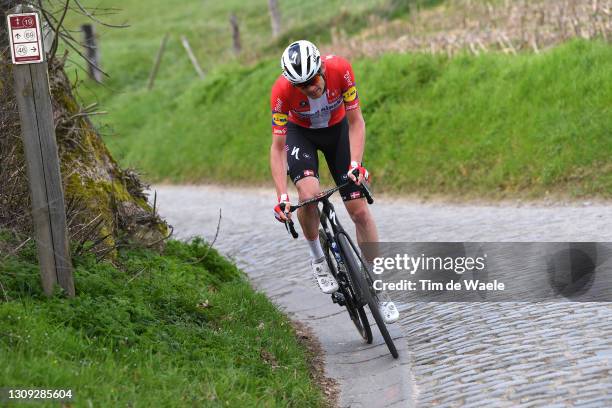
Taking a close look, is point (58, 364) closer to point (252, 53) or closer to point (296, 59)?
point (296, 59)

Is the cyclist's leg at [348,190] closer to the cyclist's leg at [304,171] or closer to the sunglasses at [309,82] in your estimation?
the cyclist's leg at [304,171]

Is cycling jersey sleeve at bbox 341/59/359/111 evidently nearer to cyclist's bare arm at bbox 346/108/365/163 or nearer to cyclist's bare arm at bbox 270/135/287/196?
cyclist's bare arm at bbox 346/108/365/163

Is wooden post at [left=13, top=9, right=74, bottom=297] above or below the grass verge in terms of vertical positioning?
above

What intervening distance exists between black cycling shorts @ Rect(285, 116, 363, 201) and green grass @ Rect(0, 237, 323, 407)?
4.38 feet

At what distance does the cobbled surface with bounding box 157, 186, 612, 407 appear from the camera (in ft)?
19.0

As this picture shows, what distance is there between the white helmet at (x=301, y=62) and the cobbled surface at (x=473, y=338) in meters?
2.25

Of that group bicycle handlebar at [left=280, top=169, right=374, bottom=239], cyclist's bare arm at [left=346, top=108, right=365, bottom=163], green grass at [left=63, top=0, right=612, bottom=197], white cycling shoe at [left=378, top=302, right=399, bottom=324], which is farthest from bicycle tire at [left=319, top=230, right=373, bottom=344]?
green grass at [left=63, top=0, right=612, bottom=197]

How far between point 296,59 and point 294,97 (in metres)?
0.64

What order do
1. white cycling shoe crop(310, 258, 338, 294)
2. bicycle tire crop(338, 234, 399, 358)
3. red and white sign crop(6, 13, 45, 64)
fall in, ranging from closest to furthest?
red and white sign crop(6, 13, 45, 64) → bicycle tire crop(338, 234, 399, 358) → white cycling shoe crop(310, 258, 338, 294)

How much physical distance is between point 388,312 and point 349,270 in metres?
0.45

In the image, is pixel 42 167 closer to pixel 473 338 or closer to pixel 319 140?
pixel 319 140

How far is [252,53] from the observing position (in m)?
29.9

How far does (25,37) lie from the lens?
6.19m

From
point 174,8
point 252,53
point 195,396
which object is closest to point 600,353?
point 195,396
